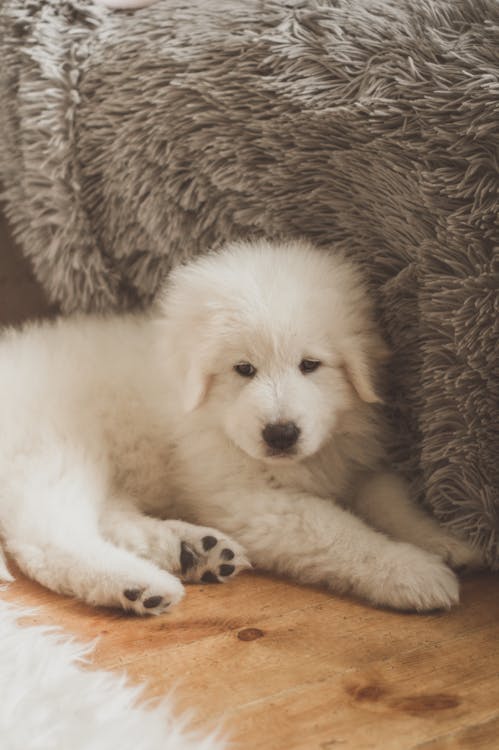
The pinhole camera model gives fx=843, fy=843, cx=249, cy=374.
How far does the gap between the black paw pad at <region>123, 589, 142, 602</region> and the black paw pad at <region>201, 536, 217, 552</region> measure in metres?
0.21

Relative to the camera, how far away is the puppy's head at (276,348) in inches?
67.1

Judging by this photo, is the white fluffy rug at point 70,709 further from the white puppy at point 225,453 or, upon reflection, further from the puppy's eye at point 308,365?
the puppy's eye at point 308,365

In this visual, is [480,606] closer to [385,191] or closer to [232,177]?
[385,191]

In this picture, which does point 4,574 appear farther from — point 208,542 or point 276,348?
point 276,348

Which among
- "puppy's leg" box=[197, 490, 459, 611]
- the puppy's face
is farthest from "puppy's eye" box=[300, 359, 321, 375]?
"puppy's leg" box=[197, 490, 459, 611]

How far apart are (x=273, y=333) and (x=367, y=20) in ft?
2.29

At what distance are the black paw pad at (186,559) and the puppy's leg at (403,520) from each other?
422 millimetres

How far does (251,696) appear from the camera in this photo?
1307 millimetres

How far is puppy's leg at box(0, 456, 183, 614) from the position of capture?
1.58 m

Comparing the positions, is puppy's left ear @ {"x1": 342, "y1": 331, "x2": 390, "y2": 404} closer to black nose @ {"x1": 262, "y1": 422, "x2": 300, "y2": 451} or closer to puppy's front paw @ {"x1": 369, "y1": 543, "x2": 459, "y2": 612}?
black nose @ {"x1": 262, "y1": 422, "x2": 300, "y2": 451}

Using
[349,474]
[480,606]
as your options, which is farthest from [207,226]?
[480,606]

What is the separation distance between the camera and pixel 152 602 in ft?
5.14

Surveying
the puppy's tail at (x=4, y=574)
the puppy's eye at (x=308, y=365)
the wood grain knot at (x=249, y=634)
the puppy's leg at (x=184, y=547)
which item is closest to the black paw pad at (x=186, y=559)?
the puppy's leg at (x=184, y=547)

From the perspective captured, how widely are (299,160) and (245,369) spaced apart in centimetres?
50
